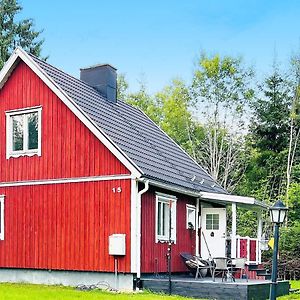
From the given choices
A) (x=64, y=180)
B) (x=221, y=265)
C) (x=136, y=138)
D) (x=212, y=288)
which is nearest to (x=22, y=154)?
(x=64, y=180)

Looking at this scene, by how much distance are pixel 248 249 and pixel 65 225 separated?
638cm

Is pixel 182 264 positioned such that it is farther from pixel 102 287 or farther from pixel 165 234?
pixel 102 287

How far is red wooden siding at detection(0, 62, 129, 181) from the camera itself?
1609 cm

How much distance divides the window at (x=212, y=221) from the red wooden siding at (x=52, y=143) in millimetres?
5052

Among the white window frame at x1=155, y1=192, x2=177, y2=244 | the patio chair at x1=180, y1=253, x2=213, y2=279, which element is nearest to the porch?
the patio chair at x1=180, y1=253, x2=213, y2=279

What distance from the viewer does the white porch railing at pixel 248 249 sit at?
19016mm

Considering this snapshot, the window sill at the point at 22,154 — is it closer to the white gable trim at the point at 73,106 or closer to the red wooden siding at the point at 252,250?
the white gable trim at the point at 73,106

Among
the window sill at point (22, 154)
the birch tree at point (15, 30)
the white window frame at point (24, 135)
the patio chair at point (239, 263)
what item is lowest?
the patio chair at point (239, 263)

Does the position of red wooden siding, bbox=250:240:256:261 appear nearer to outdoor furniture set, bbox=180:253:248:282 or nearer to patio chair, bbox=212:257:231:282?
outdoor furniture set, bbox=180:253:248:282

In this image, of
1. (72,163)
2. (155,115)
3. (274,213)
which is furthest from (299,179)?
(274,213)

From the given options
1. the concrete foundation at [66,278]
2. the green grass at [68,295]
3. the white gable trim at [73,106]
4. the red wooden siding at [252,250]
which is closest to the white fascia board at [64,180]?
the white gable trim at [73,106]

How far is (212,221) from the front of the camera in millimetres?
19594

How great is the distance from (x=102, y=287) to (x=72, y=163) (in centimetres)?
339

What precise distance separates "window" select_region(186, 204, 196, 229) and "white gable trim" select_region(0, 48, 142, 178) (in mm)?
3937
